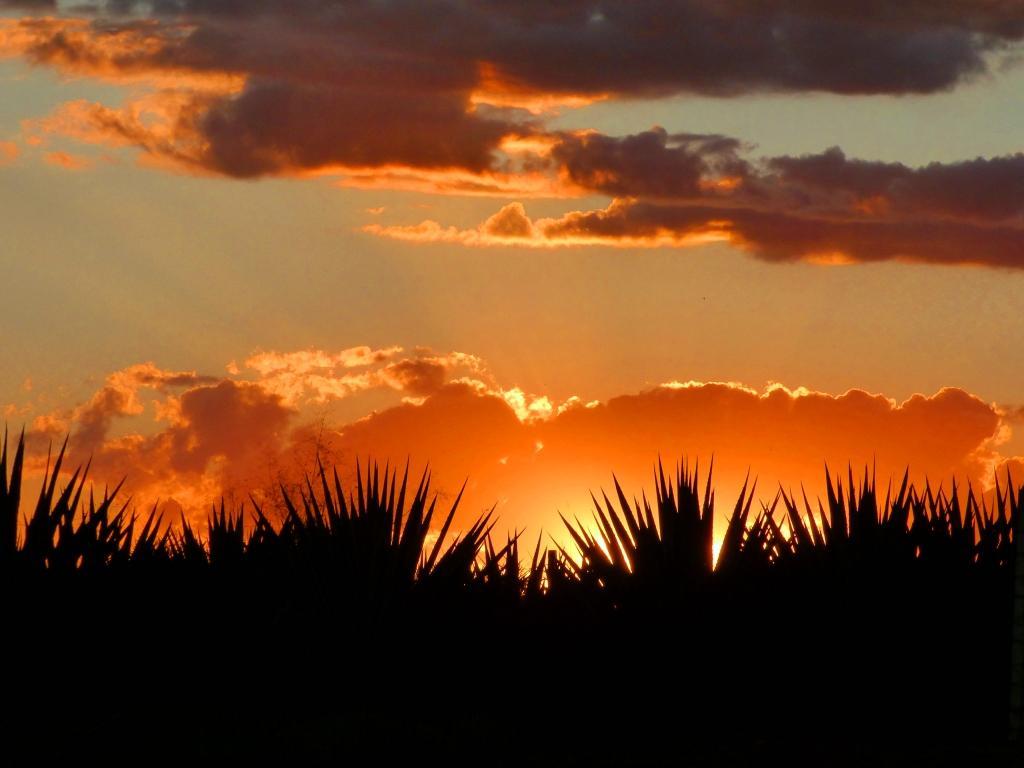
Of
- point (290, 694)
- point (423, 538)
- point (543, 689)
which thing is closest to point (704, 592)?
point (543, 689)

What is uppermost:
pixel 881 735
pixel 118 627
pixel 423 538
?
pixel 423 538

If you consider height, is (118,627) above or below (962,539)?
below

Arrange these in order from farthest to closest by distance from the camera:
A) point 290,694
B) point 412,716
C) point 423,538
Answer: point 423,538
point 290,694
point 412,716

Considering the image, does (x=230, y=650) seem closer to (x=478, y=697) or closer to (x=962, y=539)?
(x=478, y=697)

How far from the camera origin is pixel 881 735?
13.4 metres

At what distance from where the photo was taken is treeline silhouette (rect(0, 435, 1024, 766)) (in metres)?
13.6

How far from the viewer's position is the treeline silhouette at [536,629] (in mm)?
13562

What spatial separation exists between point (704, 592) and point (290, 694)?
159 inches

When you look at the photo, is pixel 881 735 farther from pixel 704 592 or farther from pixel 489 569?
pixel 489 569

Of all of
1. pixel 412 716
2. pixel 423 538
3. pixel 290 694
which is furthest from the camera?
pixel 423 538

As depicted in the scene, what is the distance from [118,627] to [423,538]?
3023 millimetres

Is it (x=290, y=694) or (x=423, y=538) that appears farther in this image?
(x=423, y=538)

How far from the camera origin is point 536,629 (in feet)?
49.6

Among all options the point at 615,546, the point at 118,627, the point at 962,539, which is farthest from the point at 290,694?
the point at 962,539
